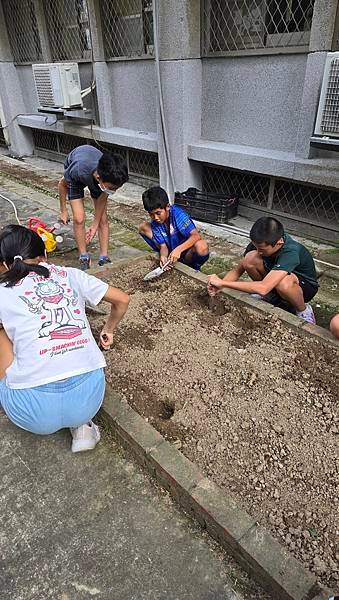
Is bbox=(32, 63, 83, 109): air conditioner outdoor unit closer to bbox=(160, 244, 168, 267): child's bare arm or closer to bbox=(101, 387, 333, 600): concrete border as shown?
bbox=(160, 244, 168, 267): child's bare arm

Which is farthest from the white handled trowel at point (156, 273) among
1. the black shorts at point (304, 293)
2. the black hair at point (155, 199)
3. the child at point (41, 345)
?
the child at point (41, 345)

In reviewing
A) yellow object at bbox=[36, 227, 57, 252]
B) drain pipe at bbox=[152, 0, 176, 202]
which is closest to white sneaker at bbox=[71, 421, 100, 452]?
yellow object at bbox=[36, 227, 57, 252]

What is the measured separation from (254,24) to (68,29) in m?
4.16

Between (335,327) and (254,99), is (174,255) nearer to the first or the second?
(335,327)

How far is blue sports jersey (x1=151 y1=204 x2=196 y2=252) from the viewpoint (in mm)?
3496

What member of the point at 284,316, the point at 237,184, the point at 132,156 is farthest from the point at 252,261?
the point at 132,156

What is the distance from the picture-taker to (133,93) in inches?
246

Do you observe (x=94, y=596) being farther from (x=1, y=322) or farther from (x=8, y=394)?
(x=1, y=322)

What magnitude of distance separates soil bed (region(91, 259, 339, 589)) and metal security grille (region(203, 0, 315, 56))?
293 cm

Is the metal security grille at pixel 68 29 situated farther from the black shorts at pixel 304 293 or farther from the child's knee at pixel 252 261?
the black shorts at pixel 304 293

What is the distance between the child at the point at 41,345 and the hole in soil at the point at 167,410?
428mm

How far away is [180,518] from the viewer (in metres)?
1.82

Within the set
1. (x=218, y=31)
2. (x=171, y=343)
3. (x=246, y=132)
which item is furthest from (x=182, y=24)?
(x=171, y=343)

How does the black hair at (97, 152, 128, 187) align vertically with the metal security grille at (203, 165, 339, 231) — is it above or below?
above
